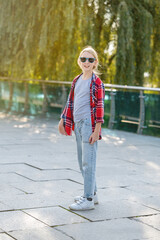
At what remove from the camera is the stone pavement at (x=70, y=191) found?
4.05 m

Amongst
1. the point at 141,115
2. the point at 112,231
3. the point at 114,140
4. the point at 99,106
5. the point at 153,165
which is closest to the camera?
the point at 112,231

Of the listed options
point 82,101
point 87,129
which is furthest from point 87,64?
point 87,129

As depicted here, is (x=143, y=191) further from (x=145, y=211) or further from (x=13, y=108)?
(x=13, y=108)

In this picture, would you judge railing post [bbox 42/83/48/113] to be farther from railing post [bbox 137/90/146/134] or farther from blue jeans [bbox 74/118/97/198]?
blue jeans [bbox 74/118/97/198]

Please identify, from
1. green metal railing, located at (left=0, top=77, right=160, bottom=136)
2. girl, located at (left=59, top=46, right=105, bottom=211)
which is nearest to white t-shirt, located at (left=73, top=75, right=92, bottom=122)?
girl, located at (left=59, top=46, right=105, bottom=211)

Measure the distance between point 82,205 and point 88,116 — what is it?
2.73 ft

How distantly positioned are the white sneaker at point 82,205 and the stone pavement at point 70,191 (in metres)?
0.05

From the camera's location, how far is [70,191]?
17.9 ft

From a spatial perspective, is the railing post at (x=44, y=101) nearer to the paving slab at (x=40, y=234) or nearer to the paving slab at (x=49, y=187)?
the paving slab at (x=49, y=187)

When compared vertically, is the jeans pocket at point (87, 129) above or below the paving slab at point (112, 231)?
above

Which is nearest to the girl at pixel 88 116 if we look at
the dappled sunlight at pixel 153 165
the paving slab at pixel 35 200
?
the paving slab at pixel 35 200

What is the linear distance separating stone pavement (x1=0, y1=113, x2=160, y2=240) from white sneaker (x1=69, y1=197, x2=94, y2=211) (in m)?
0.05

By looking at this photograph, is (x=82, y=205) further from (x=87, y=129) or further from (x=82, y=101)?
(x=82, y=101)

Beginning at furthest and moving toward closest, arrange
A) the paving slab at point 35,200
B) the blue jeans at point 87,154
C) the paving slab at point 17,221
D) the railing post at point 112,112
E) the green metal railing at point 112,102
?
the railing post at point 112,112 → the green metal railing at point 112,102 → the paving slab at point 35,200 → the blue jeans at point 87,154 → the paving slab at point 17,221
